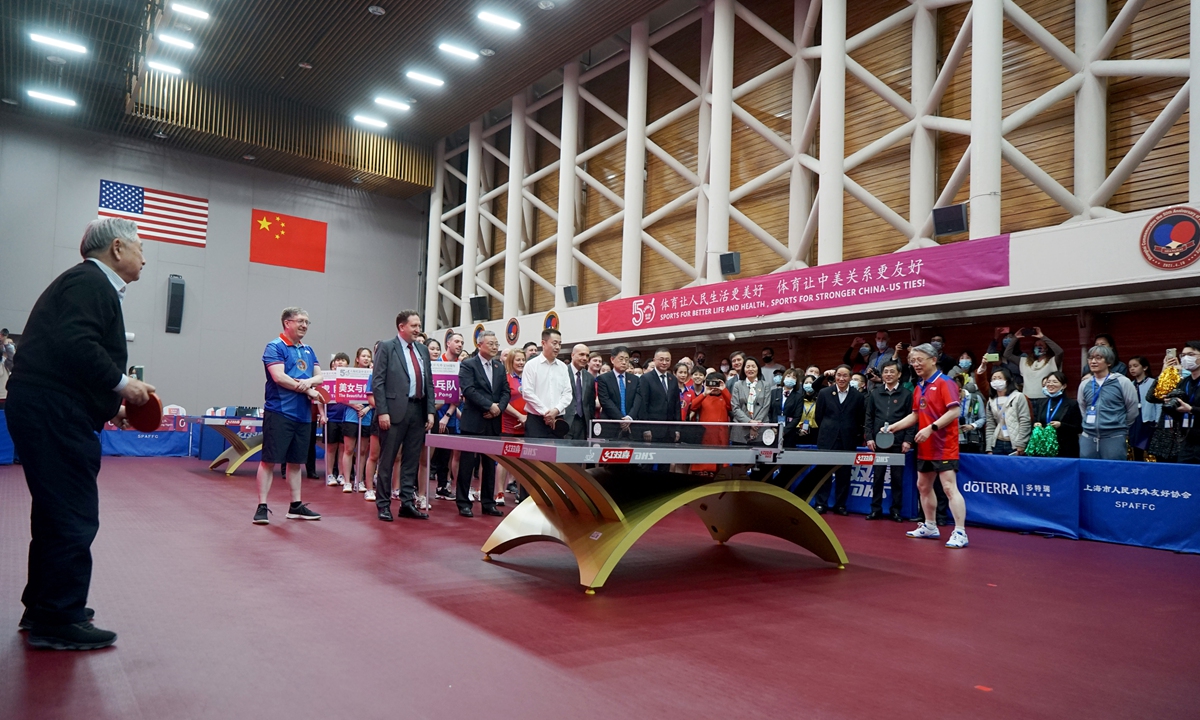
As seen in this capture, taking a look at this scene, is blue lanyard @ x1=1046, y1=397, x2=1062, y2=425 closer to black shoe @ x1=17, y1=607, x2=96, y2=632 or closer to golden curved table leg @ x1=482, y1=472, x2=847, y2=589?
golden curved table leg @ x1=482, y1=472, x2=847, y2=589

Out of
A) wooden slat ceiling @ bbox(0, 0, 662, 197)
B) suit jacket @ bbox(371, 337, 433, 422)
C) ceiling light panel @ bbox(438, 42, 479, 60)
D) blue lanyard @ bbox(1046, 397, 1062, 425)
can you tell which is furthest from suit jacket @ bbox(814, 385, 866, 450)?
ceiling light panel @ bbox(438, 42, 479, 60)

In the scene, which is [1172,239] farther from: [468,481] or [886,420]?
[468,481]

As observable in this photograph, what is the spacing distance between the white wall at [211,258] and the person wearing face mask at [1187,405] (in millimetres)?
17466

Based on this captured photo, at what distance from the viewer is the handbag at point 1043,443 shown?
779 cm

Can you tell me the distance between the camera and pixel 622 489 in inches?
178

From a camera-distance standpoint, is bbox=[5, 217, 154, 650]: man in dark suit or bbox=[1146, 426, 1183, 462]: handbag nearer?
bbox=[5, 217, 154, 650]: man in dark suit

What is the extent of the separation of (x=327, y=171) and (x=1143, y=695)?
62.9 ft

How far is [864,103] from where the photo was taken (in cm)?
1126

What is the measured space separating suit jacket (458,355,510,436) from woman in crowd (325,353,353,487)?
117 inches

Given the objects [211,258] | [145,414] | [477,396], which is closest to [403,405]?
[477,396]

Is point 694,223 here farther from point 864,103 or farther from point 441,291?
point 441,291

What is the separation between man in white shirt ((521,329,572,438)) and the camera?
651 centimetres

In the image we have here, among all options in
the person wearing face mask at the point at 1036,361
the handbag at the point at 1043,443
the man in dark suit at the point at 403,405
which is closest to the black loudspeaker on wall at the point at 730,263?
the person wearing face mask at the point at 1036,361

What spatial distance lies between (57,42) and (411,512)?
40.1ft
